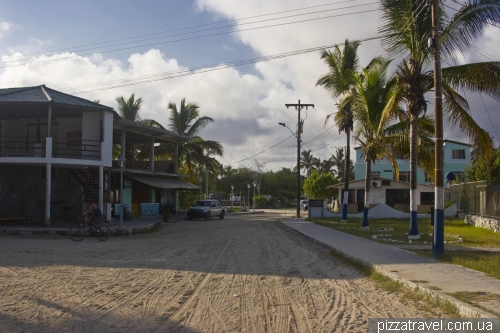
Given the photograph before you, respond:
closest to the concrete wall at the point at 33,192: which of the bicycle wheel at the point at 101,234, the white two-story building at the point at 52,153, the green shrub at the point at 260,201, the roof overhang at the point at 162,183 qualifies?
the white two-story building at the point at 52,153

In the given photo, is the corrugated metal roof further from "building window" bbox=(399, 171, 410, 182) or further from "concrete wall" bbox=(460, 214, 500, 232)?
"building window" bbox=(399, 171, 410, 182)

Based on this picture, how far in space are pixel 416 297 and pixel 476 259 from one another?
15.6ft

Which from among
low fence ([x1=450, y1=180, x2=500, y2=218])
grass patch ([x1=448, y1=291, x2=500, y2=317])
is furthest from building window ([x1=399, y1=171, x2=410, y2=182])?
grass patch ([x1=448, y1=291, x2=500, y2=317])

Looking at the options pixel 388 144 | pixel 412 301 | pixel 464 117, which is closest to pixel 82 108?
pixel 388 144

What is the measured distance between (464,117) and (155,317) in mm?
12154

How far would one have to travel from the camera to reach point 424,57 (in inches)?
650

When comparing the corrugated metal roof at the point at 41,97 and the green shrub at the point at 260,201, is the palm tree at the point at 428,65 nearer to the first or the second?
the corrugated metal roof at the point at 41,97

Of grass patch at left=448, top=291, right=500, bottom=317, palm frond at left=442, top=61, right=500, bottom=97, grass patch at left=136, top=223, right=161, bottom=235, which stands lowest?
grass patch at left=136, top=223, right=161, bottom=235

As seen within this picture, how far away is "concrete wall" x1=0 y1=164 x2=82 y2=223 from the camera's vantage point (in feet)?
78.3

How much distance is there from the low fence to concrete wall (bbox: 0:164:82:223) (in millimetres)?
21737

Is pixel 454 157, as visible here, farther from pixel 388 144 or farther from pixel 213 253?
pixel 213 253

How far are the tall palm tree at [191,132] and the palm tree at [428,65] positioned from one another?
24.9 meters

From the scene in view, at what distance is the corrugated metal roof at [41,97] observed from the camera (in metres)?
21.4

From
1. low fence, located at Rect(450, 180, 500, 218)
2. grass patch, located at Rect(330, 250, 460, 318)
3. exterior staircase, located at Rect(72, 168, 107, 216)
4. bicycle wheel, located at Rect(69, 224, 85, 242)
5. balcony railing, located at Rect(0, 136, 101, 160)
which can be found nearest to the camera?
grass patch, located at Rect(330, 250, 460, 318)
